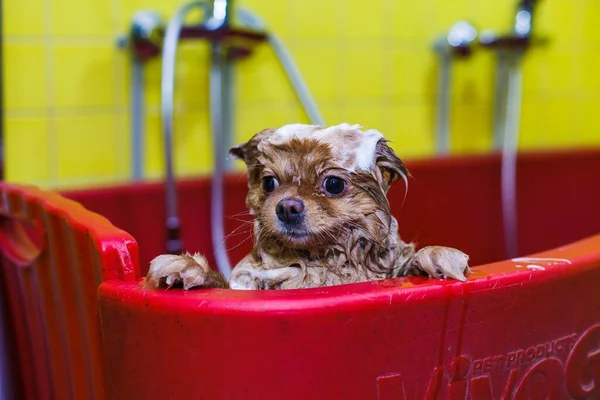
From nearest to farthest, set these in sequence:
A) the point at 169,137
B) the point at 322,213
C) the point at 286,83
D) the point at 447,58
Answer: the point at 322,213 < the point at 169,137 < the point at 286,83 < the point at 447,58

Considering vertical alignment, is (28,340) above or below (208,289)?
below

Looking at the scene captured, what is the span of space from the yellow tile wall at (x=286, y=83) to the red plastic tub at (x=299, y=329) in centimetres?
42

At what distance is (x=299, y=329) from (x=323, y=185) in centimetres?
16

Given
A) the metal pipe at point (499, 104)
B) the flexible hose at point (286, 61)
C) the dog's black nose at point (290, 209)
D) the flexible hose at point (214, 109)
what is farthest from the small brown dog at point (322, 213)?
the metal pipe at point (499, 104)


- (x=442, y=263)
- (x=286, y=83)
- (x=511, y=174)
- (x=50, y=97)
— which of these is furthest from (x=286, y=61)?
(x=442, y=263)

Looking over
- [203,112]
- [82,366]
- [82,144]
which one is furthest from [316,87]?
[82,366]

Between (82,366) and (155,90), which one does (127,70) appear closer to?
(155,90)

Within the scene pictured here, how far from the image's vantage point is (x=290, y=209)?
63cm

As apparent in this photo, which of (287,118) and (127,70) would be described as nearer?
(127,70)

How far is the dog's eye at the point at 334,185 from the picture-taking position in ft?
2.15

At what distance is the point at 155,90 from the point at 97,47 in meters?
0.14

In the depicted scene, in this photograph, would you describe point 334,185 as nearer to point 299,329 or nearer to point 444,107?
point 299,329

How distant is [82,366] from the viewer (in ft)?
2.43

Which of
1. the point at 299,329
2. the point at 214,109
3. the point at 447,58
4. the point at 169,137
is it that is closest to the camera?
the point at 299,329
